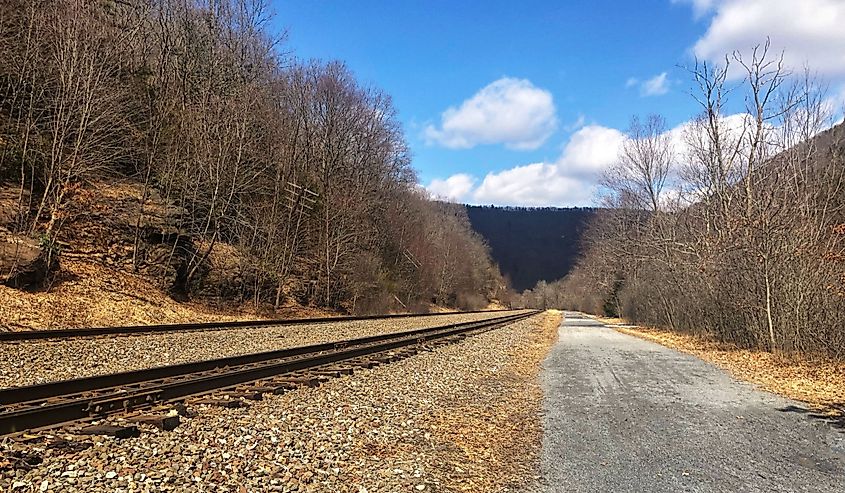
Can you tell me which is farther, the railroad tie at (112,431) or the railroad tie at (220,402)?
the railroad tie at (220,402)

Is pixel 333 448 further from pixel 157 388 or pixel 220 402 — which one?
pixel 157 388

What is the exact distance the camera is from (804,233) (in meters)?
16.1

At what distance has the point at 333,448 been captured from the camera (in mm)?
5844

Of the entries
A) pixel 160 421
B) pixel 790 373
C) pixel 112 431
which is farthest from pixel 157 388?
pixel 790 373

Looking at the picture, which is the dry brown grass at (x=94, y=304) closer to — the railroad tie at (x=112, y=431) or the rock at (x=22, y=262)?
the rock at (x=22, y=262)

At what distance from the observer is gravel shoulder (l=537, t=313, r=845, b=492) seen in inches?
213

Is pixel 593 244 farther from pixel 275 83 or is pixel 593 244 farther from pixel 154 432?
pixel 154 432

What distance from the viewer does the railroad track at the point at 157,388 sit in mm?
5793

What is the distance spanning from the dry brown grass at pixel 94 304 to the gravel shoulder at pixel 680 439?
13.3 metres

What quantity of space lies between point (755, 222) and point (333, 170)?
27472mm

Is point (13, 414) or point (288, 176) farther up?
point (288, 176)

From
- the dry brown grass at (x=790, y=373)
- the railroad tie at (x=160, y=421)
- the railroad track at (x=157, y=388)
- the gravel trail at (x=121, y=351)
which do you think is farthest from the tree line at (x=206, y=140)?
the dry brown grass at (x=790, y=373)

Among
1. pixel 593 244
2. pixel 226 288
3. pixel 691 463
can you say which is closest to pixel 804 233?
pixel 691 463

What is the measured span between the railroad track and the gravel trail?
5.00 feet
